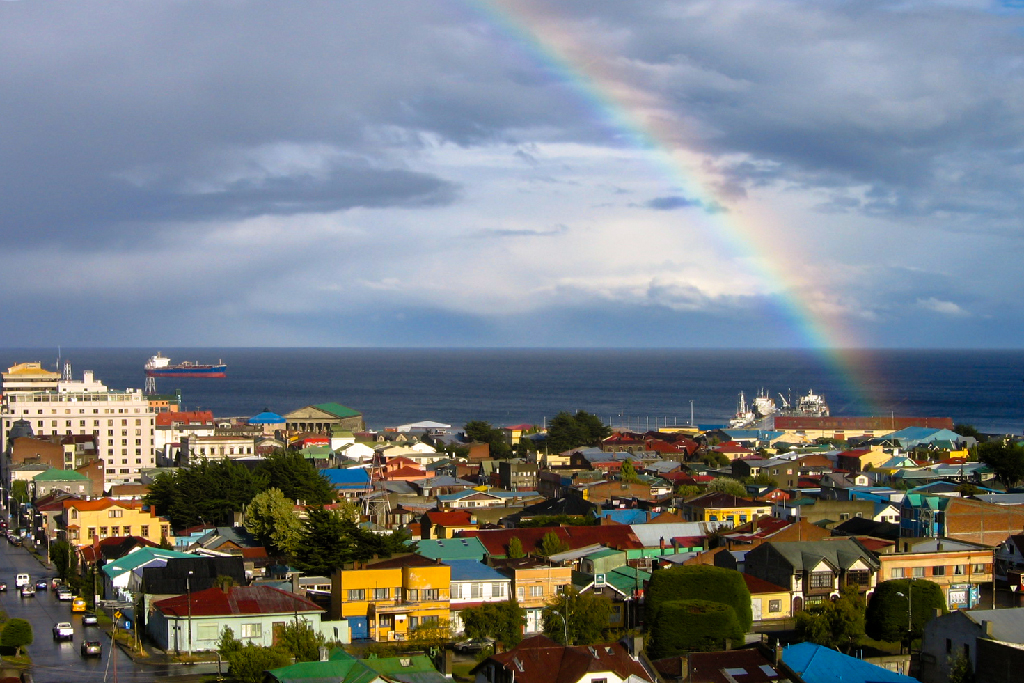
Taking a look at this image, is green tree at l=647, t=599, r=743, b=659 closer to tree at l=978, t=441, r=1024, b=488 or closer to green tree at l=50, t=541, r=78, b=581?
green tree at l=50, t=541, r=78, b=581

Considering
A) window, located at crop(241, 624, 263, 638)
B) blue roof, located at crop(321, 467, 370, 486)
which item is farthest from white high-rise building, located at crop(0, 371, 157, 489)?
window, located at crop(241, 624, 263, 638)

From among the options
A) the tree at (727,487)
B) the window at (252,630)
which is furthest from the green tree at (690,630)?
the tree at (727,487)

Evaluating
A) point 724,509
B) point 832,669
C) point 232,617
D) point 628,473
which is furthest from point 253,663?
point 628,473

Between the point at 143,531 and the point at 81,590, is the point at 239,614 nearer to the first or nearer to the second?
the point at 81,590

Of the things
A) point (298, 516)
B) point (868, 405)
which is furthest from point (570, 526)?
point (868, 405)

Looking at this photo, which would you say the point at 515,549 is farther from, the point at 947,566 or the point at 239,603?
the point at 947,566
